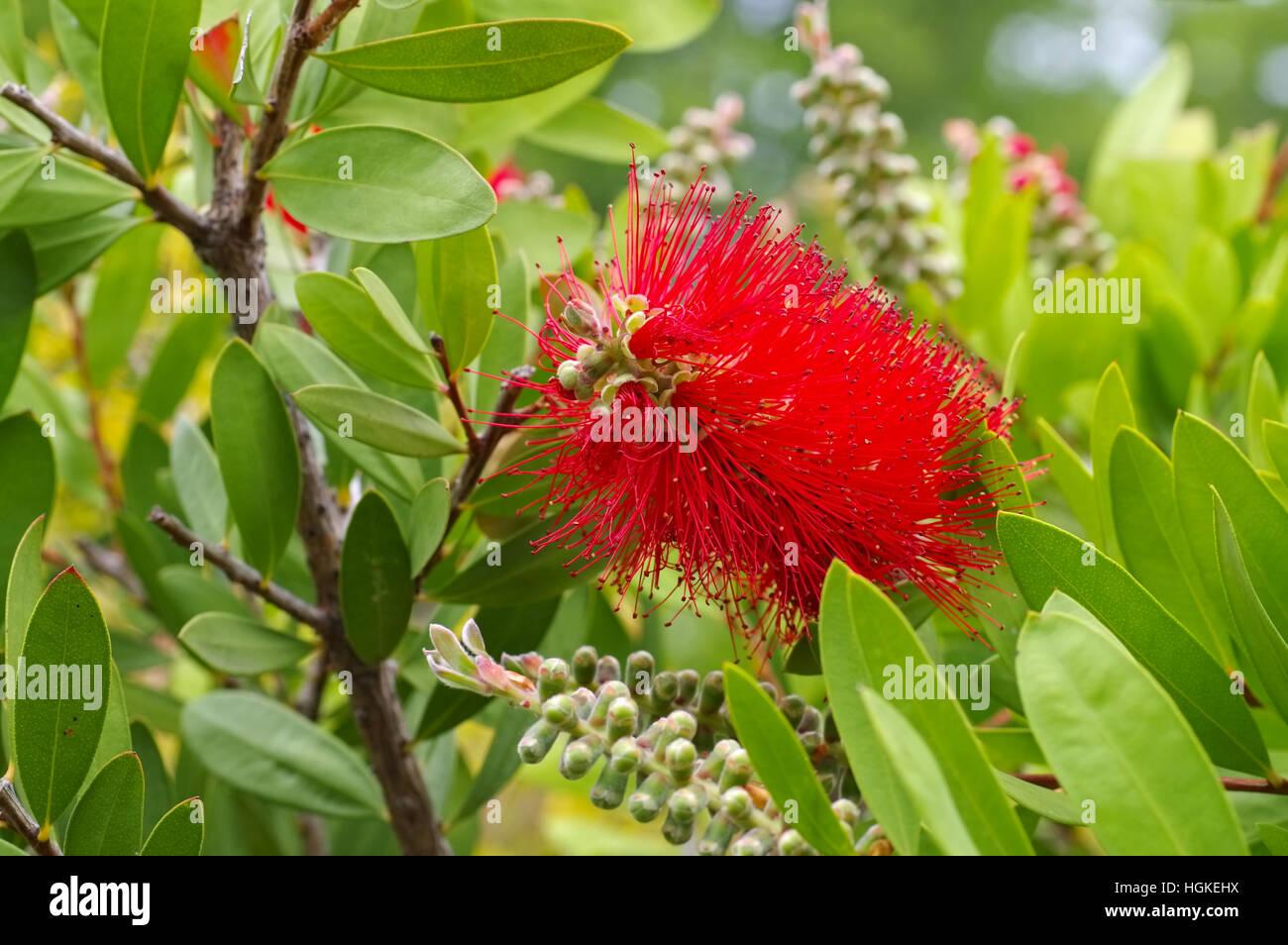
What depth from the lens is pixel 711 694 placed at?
644 millimetres

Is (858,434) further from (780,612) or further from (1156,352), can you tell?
(1156,352)

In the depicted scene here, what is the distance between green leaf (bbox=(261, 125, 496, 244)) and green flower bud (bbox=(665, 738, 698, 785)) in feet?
0.98

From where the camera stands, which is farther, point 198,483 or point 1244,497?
point 198,483

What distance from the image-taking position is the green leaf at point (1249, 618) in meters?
0.54

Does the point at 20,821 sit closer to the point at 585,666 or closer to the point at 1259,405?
the point at 585,666

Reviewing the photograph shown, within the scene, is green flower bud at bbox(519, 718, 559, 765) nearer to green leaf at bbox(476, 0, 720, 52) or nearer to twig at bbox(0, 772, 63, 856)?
twig at bbox(0, 772, 63, 856)

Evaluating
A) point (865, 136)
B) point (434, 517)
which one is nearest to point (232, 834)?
point (434, 517)

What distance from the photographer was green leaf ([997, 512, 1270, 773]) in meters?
0.58

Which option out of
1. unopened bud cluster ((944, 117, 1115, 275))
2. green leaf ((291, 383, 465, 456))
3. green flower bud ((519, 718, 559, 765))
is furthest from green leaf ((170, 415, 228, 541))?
unopened bud cluster ((944, 117, 1115, 275))

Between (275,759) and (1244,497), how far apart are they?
2.15 feet

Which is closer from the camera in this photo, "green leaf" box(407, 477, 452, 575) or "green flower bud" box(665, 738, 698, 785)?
"green flower bud" box(665, 738, 698, 785)

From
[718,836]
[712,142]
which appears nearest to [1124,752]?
[718,836]
